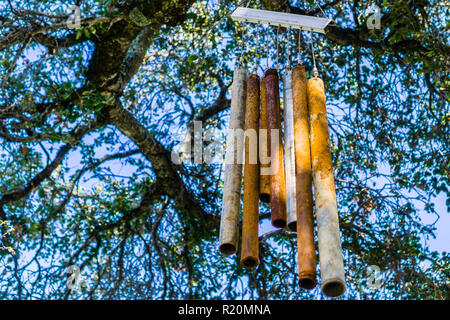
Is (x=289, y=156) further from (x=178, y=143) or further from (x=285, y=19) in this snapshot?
(x=178, y=143)

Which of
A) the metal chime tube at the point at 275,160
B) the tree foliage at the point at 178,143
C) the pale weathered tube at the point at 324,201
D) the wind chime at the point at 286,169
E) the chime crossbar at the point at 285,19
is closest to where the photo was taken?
the pale weathered tube at the point at 324,201

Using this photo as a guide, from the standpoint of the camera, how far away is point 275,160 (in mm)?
3270

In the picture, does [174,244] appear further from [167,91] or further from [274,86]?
[274,86]

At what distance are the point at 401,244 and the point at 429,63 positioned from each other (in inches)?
88.2

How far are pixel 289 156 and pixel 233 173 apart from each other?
374mm

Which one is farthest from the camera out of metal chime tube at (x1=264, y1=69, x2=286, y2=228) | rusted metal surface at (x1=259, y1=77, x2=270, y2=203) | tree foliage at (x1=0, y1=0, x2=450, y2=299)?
tree foliage at (x1=0, y1=0, x2=450, y2=299)

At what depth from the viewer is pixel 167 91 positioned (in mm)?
8453

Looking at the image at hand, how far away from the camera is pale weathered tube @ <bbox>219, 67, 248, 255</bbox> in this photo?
3.03 m

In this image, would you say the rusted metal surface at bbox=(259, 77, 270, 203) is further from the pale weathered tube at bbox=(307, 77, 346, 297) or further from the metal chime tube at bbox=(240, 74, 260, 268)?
the pale weathered tube at bbox=(307, 77, 346, 297)

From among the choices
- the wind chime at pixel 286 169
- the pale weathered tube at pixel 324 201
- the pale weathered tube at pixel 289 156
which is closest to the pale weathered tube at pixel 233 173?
the wind chime at pixel 286 169

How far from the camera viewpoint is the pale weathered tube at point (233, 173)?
303 cm

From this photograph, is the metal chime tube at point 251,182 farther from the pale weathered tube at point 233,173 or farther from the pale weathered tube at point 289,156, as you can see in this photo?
the pale weathered tube at point 289,156

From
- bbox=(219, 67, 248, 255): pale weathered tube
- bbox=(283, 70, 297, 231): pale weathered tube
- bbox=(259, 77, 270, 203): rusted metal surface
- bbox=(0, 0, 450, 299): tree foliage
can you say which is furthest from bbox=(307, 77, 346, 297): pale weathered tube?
bbox=(0, 0, 450, 299): tree foliage

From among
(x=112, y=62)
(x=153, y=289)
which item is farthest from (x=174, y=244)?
(x=112, y=62)
